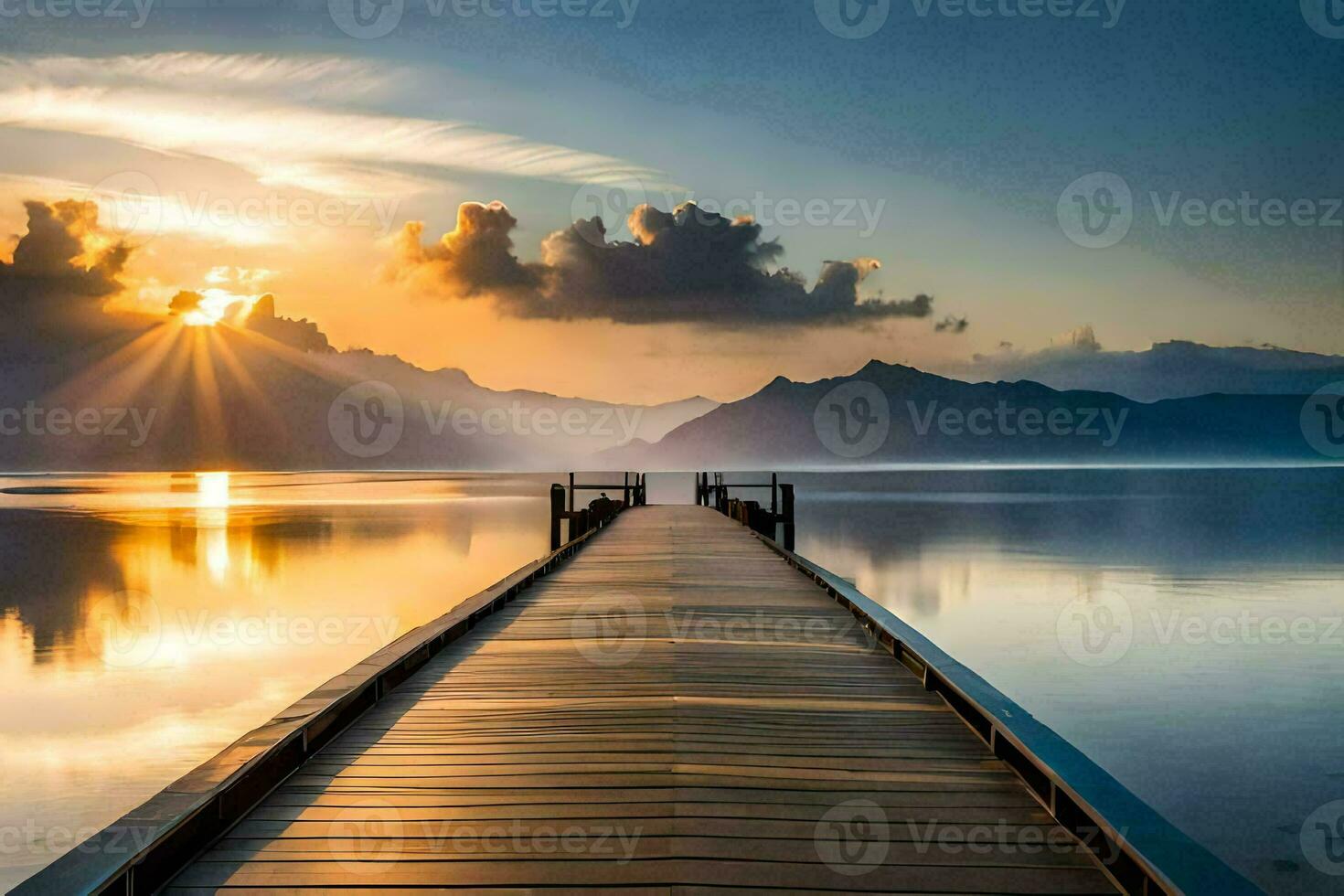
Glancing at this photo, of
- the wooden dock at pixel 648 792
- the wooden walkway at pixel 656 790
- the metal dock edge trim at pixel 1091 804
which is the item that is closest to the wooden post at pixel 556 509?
the wooden walkway at pixel 656 790

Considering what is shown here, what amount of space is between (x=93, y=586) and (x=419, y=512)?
93.4 feet

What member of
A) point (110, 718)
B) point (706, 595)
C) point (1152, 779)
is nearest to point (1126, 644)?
point (1152, 779)

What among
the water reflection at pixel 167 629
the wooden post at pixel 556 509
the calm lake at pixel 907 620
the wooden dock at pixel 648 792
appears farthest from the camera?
the wooden post at pixel 556 509

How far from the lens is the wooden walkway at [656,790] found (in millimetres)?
3400

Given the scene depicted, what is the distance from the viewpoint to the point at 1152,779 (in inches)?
358

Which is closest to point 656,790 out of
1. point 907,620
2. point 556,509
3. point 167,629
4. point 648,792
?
point 648,792

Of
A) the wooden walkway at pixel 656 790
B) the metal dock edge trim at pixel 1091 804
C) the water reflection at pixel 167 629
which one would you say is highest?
the metal dock edge trim at pixel 1091 804

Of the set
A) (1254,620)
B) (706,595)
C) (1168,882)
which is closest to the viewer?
(1168,882)

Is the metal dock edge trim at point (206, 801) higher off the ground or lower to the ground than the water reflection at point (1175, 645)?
higher

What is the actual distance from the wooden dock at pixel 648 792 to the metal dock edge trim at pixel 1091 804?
1cm

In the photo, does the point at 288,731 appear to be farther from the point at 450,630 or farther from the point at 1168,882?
the point at 1168,882

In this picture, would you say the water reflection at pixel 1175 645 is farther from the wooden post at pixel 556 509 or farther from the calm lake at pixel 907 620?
the wooden post at pixel 556 509

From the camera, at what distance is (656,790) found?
418 centimetres

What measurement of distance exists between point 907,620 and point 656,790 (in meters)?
15.1
